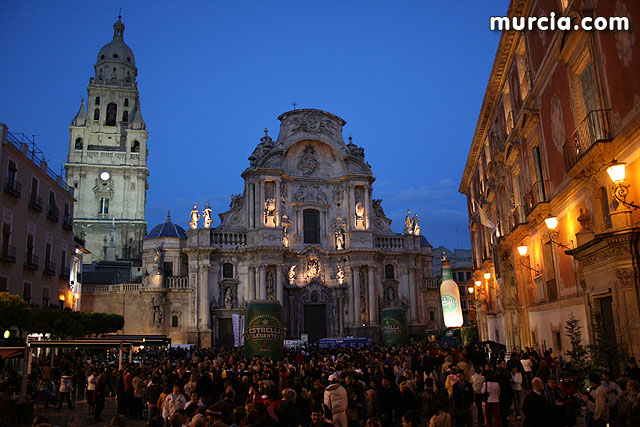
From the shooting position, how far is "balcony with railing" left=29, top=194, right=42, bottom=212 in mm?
29070

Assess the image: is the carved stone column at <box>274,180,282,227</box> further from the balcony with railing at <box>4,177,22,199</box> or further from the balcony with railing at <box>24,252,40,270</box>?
the balcony with railing at <box>4,177,22,199</box>

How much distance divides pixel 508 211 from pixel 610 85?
43.0ft

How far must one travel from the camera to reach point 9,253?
2662cm

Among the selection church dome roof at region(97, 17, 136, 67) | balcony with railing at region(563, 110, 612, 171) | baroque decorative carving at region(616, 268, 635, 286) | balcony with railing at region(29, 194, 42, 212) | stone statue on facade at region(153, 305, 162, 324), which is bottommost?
baroque decorative carving at region(616, 268, 635, 286)

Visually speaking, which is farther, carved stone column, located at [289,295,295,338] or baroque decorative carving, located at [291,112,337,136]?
baroque decorative carving, located at [291,112,337,136]

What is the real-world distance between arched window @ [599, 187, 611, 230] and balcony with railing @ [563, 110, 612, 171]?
1.05 metres

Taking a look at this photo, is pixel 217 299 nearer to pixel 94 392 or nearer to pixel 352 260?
pixel 352 260

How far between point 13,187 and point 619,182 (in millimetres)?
26328

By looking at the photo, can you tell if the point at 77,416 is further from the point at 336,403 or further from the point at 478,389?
the point at 478,389

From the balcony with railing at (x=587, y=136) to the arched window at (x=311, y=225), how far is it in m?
34.3

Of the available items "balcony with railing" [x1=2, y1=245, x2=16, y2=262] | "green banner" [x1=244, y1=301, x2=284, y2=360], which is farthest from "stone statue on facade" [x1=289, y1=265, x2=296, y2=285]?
"balcony with railing" [x1=2, y1=245, x2=16, y2=262]

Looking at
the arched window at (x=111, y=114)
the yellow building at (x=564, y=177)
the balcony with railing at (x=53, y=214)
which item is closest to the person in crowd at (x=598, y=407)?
the yellow building at (x=564, y=177)

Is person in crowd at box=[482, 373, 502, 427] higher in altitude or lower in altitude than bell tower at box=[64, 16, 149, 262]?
lower

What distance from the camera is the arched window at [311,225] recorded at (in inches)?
1944
